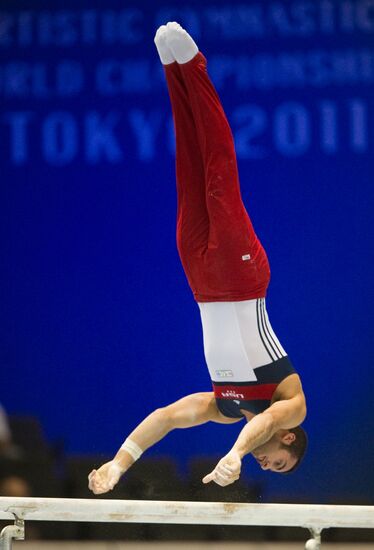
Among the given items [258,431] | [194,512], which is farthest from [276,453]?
[194,512]

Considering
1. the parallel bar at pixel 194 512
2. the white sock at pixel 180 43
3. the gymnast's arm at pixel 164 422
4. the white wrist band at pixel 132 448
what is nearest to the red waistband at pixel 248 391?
the gymnast's arm at pixel 164 422

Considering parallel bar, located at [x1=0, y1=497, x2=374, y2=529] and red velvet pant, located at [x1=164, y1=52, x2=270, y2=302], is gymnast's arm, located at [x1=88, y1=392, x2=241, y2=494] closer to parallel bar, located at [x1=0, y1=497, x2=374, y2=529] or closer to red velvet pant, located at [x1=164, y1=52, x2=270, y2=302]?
red velvet pant, located at [x1=164, y1=52, x2=270, y2=302]

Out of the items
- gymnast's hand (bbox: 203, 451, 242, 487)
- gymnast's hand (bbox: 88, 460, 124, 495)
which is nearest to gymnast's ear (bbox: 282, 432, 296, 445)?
gymnast's hand (bbox: 203, 451, 242, 487)

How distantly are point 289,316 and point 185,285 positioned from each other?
0.70 m

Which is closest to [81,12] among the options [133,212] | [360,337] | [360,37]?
[133,212]

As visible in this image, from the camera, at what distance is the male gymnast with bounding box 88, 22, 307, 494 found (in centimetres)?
475

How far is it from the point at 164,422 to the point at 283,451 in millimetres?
755

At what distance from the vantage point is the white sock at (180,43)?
4.61m

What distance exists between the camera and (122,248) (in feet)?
18.2

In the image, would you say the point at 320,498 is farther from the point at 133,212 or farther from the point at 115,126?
the point at 115,126

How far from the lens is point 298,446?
516cm

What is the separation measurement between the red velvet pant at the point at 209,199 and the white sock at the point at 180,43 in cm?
5

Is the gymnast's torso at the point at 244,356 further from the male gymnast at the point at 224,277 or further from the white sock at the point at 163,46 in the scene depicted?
the white sock at the point at 163,46

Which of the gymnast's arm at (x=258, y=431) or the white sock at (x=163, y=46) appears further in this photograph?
the white sock at (x=163, y=46)
